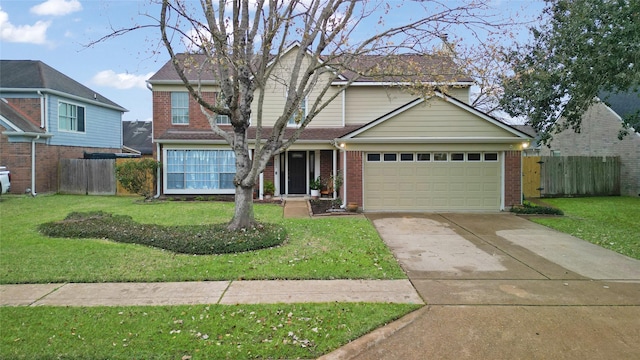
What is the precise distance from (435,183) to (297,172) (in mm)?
6356

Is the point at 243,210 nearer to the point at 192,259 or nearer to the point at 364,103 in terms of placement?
the point at 192,259

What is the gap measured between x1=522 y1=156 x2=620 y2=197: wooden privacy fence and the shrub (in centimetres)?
1751

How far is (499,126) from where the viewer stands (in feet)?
47.5

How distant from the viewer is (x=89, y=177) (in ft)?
65.7

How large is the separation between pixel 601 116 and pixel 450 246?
742 inches

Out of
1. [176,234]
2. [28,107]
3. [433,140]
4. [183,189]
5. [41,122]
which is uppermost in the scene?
[28,107]

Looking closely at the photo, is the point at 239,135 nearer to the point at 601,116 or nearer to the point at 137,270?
the point at 137,270

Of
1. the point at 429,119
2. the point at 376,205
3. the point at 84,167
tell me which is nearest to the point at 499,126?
the point at 429,119

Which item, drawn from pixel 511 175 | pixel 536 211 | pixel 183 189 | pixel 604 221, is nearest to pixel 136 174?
pixel 183 189

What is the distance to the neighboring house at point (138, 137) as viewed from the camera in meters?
33.9

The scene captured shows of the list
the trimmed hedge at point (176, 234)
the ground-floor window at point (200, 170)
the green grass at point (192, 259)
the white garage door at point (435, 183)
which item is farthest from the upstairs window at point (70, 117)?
the white garage door at point (435, 183)

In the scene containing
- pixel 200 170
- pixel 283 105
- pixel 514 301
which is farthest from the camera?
pixel 200 170

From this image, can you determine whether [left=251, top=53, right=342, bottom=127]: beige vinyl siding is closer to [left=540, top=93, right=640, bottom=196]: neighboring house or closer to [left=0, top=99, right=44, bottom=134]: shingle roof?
[left=0, top=99, right=44, bottom=134]: shingle roof

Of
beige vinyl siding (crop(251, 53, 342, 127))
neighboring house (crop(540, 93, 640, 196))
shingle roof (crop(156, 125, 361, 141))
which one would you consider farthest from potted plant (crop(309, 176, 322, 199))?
neighboring house (crop(540, 93, 640, 196))
